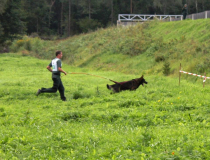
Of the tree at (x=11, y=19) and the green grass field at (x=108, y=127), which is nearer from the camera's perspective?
the green grass field at (x=108, y=127)

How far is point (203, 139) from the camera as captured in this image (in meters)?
5.59

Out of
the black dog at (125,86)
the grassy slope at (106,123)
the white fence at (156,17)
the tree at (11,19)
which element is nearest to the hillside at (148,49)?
the grassy slope at (106,123)

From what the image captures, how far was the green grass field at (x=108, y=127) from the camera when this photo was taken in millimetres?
5348

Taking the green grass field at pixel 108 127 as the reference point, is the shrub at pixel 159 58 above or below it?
above

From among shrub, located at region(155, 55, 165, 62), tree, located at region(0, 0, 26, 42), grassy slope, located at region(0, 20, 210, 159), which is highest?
tree, located at region(0, 0, 26, 42)

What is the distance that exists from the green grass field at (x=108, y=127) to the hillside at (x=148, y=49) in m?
8.57

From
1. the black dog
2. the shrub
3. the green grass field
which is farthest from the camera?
the shrub

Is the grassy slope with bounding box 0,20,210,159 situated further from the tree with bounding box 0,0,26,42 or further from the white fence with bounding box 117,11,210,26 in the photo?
the tree with bounding box 0,0,26,42

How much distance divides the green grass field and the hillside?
857 cm

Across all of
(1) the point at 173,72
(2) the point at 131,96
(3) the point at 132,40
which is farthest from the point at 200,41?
(2) the point at 131,96

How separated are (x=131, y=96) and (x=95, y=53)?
22991 mm

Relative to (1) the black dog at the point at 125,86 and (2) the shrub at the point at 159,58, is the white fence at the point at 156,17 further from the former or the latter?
(1) the black dog at the point at 125,86

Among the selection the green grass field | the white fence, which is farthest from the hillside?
the green grass field

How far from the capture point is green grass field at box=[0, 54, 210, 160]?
5348 mm
